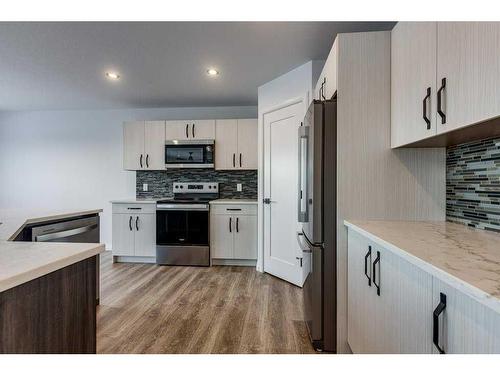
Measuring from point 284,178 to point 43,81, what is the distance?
321 cm

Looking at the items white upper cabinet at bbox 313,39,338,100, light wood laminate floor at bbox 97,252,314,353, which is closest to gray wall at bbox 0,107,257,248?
light wood laminate floor at bbox 97,252,314,353

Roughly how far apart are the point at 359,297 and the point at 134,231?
3406 mm

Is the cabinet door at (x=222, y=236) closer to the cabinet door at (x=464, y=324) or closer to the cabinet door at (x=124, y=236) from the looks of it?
the cabinet door at (x=124, y=236)

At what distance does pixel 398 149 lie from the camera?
1800mm

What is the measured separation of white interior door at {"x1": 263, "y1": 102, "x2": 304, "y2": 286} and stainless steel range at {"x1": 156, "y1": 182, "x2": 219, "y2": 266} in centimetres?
87

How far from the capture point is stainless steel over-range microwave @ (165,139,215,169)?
4.29m

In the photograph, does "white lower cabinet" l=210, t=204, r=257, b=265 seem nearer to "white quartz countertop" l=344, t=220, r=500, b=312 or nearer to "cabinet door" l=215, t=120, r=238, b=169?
"cabinet door" l=215, t=120, r=238, b=169

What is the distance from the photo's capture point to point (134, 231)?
4.15 meters

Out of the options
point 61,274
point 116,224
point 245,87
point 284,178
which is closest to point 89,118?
point 116,224

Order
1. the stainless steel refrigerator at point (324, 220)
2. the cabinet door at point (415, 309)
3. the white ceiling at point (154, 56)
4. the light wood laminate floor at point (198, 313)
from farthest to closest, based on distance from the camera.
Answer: the white ceiling at point (154, 56)
the light wood laminate floor at point (198, 313)
the stainless steel refrigerator at point (324, 220)
the cabinet door at point (415, 309)

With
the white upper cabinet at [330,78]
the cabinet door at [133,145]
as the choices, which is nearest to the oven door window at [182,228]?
the cabinet door at [133,145]

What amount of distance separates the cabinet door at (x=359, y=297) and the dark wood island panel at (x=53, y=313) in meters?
1.25

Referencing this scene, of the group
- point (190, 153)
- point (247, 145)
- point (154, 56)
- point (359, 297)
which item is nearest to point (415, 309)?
point (359, 297)

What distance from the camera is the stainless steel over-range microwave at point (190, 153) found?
169 inches
